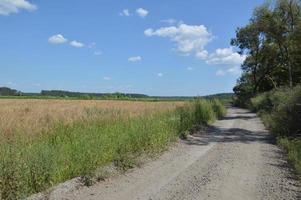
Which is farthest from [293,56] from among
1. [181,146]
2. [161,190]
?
[161,190]

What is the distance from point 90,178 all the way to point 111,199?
139 cm

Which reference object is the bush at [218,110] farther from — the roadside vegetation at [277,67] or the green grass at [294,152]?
the green grass at [294,152]

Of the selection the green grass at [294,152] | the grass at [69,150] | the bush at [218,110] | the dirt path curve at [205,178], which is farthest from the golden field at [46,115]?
the green grass at [294,152]

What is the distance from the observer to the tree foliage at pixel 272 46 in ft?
142

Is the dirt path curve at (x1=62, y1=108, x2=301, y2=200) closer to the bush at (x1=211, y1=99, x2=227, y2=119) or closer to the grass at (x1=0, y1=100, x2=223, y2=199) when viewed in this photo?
the grass at (x1=0, y1=100, x2=223, y2=199)

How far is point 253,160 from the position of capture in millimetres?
13477

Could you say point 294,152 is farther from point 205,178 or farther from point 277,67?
point 277,67

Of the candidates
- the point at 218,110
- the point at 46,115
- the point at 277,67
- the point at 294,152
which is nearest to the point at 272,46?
the point at 277,67

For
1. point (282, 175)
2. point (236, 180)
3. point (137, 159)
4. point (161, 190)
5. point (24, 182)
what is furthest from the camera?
point (137, 159)

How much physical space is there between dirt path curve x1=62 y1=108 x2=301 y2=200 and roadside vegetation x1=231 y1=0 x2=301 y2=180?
3.27 ft

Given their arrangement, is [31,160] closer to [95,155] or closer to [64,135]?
[95,155]

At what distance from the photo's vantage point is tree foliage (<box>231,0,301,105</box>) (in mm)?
43219

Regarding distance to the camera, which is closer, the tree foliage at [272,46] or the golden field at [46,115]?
the golden field at [46,115]

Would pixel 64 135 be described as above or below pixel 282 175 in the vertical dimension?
above
